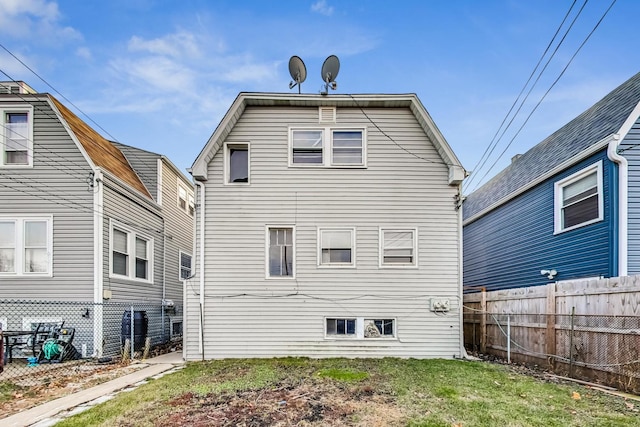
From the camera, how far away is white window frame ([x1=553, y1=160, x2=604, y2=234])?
809 centimetres

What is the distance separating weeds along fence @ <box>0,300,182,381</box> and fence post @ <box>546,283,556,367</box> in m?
8.69

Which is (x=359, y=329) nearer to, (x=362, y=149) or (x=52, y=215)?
(x=362, y=149)

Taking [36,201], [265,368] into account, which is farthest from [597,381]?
[36,201]

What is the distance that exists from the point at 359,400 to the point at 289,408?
0.96 metres

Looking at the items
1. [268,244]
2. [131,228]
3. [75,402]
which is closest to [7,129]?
[131,228]

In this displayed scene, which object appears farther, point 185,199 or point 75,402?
point 185,199

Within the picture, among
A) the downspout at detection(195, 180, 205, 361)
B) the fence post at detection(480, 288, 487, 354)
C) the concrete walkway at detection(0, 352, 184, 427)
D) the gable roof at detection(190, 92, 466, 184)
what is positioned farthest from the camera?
the fence post at detection(480, 288, 487, 354)

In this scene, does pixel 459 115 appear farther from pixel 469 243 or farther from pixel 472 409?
pixel 472 409

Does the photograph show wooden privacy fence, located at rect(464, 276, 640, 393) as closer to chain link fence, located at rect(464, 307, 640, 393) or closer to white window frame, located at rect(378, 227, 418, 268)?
chain link fence, located at rect(464, 307, 640, 393)

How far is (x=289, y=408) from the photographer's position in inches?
180

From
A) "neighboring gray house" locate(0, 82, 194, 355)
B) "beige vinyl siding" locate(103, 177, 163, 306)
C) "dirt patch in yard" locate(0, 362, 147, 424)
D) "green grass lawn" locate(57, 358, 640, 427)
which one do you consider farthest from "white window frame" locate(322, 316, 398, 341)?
"beige vinyl siding" locate(103, 177, 163, 306)

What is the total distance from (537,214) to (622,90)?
3.77 metres

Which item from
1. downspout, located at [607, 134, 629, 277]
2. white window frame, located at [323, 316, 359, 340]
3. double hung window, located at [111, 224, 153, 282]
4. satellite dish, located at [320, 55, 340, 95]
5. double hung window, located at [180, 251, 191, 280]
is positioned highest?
satellite dish, located at [320, 55, 340, 95]

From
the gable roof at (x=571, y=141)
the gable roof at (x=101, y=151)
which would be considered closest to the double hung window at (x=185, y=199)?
the gable roof at (x=101, y=151)
